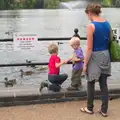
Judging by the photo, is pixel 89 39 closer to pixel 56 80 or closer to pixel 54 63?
pixel 54 63

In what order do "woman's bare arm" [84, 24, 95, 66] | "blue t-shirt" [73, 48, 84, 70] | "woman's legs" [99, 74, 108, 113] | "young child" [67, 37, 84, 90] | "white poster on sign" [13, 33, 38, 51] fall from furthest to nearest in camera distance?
1. "white poster on sign" [13, 33, 38, 51]
2. "blue t-shirt" [73, 48, 84, 70]
3. "young child" [67, 37, 84, 90]
4. "woman's legs" [99, 74, 108, 113]
5. "woman's bare arm" [84, 24, 95, 66]

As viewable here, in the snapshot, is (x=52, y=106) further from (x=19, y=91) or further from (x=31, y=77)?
(x=31, y=77)

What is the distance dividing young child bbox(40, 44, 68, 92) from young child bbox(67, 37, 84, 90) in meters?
0.18

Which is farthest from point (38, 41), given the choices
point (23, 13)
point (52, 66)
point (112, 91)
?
point (23, 13)

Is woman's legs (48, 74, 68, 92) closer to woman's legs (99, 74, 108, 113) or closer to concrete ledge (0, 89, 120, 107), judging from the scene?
concrete ledge (0, 89, 120, 107)

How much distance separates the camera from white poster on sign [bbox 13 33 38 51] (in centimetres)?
773

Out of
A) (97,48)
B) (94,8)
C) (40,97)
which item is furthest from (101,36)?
(40,97)

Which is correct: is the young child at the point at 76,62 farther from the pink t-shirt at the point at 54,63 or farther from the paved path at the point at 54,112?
the paved path at the point at 54,112

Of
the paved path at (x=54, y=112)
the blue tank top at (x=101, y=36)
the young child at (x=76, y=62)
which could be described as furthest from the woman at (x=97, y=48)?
the young child at (x=76, y=62)

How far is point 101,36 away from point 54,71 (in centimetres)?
127

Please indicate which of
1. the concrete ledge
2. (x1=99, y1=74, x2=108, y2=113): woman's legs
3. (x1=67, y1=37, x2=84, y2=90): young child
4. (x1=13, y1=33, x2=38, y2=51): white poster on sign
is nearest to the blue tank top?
(x1=99, y1=74, x2=108, y2=113): woman's legs

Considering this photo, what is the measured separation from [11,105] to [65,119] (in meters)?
1.08

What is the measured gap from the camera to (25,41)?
305 inches

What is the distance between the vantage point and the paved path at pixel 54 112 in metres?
6.18
